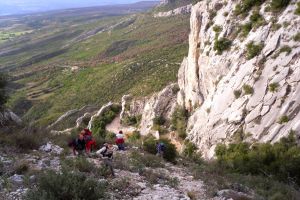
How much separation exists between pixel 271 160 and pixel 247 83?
221 inches

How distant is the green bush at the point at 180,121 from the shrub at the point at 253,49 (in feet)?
28.8

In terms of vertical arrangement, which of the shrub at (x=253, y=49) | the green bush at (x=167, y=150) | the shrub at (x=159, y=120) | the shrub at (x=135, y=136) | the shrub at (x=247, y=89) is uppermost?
the shrub at (x=253, y=49)

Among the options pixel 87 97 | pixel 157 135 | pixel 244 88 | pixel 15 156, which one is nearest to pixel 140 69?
pixel 87 97

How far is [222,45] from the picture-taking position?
29.0 meters

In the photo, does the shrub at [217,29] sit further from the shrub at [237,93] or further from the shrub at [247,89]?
the shrub at [247,89]

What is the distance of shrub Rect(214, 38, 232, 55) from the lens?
28.7 m

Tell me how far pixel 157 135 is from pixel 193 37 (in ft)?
28.9

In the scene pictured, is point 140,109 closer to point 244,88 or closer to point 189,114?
point 189,114

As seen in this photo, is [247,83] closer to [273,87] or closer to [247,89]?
[247,89]

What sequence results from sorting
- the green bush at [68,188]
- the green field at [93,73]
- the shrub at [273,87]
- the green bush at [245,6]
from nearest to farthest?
the green bush at [68,188] < the shrub at [273,87] < the green bush at [245,6] < the green field at [93,73]

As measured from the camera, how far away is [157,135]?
119 feet

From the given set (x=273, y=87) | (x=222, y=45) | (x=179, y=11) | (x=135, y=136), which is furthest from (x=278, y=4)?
(x=179, y=11)

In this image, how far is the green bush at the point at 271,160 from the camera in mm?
19875

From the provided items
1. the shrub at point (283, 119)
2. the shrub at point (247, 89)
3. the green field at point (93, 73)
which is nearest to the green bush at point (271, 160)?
the shrub at point (283, 119)
